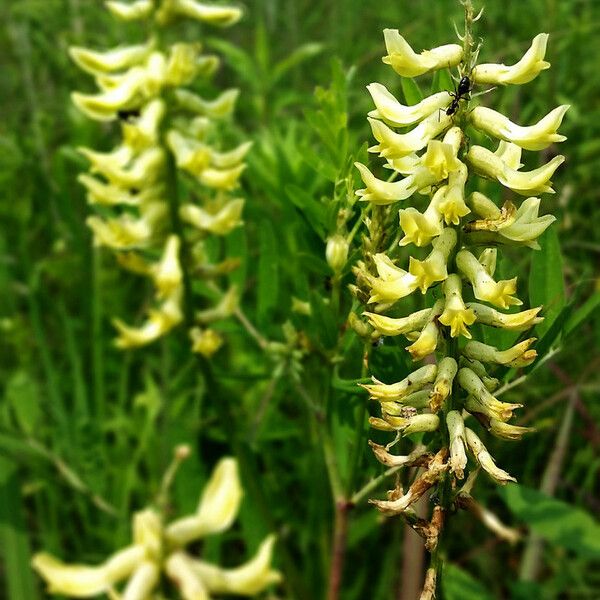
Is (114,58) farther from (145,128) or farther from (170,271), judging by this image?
(170,271)

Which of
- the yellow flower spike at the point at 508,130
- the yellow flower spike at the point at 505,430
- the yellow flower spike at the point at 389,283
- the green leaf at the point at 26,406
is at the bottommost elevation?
the green leaf at the point at 26,406

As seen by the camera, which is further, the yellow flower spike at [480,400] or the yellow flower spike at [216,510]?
the yellow flower spike at [480,400]

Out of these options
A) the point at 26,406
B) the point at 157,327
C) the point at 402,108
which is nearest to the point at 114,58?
the point at 157,327

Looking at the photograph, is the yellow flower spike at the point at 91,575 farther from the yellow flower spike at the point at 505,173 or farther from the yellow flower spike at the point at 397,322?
the yellow flower spike at the point at 505,173

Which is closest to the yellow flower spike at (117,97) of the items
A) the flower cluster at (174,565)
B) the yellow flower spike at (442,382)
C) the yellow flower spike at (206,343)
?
the yellow flower spike at (206,343)

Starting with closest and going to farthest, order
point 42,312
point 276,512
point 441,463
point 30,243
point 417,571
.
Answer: point 441,463
point 417,571
point 276,512
point 42,312
point 30,243

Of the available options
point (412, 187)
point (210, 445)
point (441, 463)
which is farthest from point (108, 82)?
point (210, 445)

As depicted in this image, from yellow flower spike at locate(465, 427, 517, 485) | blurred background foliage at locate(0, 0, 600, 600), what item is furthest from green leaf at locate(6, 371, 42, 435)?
yellow flower spike at locate(465, 427, 517, 485)

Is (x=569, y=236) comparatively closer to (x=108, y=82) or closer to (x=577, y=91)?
(x=577, y=91)
